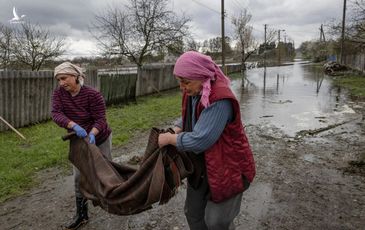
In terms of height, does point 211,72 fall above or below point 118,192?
above

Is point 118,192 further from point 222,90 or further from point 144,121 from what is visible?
point 144,121

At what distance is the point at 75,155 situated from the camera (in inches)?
125

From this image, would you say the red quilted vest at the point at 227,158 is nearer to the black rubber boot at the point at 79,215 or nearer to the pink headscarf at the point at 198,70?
the pink headscarf at the point at 198,70

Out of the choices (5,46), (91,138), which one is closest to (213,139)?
(91,138)

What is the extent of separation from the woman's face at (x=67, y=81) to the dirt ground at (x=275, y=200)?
1.55 m

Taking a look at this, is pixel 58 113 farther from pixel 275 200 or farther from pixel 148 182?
pixel 275 200

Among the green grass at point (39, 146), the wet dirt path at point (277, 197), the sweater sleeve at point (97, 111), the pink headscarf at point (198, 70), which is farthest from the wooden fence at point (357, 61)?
the pink headscarf at point (198, 70)

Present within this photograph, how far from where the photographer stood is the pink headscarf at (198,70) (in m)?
2.27

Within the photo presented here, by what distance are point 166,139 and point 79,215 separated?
209 cm

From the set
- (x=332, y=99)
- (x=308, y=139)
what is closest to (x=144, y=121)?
(x=308, y=139)

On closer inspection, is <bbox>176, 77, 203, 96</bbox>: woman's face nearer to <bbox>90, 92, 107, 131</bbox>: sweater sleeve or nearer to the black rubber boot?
<bbox>90, 92, 107, 131</bbox>: sweater sleeve

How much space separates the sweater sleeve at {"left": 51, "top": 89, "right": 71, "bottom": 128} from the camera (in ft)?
11.1

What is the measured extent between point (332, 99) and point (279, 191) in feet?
38.9

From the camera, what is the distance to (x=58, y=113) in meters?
3.47
